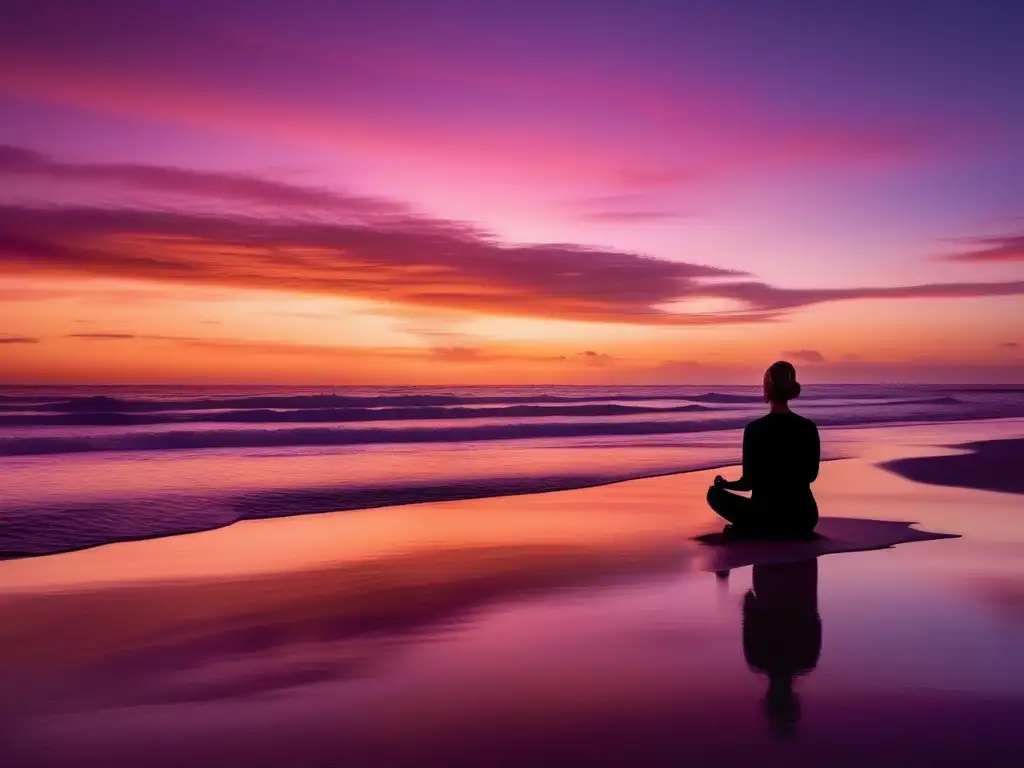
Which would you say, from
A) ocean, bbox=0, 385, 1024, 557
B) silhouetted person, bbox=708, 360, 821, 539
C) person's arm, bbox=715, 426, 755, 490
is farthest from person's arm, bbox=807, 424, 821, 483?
ocean, bbox=0, 385, 1024, 557

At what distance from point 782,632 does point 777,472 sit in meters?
3.15

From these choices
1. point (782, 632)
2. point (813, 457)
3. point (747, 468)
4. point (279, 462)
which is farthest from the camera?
point (279, 462)

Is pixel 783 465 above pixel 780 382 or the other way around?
the other way around

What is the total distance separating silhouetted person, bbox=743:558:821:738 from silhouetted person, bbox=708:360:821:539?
1059mm

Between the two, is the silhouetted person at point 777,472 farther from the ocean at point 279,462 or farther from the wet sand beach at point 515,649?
the ocean at point 279,462

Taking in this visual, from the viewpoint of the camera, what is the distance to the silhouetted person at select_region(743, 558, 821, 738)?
14.6ft

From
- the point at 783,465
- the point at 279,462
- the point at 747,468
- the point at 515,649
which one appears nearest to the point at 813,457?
the point at 783,465

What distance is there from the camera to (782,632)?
5734 millimetres

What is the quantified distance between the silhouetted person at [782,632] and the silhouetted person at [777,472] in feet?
3.48

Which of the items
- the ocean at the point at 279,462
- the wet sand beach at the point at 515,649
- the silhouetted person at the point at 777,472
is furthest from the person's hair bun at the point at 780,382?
the ocean at the point at 279,462

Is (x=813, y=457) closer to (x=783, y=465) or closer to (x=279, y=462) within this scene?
(x=783, y=465)

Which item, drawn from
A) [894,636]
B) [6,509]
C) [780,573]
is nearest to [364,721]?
[894,636]

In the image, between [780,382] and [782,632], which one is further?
[780,382]

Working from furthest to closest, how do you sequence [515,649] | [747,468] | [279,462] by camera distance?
[279,462], [747,468], [515,649]
